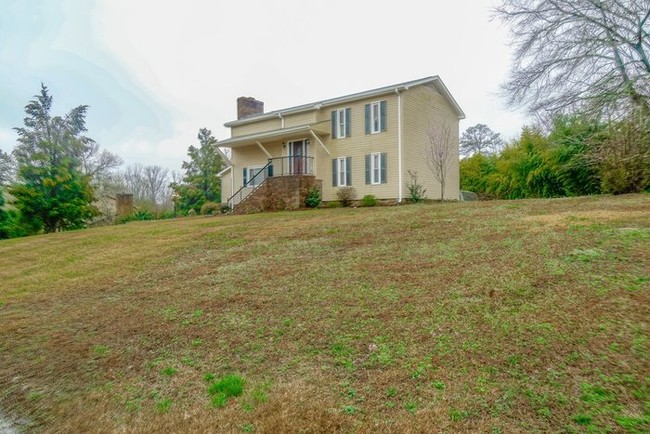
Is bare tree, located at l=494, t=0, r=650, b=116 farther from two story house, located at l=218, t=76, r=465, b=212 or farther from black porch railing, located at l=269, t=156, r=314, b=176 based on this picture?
black porch railing, located at l=269, t=156, r=314, b=176

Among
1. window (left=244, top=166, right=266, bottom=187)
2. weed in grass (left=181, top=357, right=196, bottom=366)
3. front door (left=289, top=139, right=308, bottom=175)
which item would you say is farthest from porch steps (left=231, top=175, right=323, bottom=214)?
weed in grass (left=181, top=357, right=196, bottom=366)

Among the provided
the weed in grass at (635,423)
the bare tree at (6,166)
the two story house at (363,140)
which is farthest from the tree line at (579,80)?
the bare tree at (6,166)

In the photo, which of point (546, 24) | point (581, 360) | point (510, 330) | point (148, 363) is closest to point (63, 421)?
point (148, 363)

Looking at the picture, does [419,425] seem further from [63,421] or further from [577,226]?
[577,226]

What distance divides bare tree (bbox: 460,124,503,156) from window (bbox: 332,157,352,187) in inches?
1122

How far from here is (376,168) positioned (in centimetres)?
1714

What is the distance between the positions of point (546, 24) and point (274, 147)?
13313 millimetres

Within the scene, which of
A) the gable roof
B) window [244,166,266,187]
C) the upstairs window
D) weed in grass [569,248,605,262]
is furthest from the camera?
→ window [244,166,266,187]

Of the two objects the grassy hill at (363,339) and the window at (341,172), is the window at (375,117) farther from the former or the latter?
the grassy hill at (363,339)

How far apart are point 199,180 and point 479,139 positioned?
2996 centimetres

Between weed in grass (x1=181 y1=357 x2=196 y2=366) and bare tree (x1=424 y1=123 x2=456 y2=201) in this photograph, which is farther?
bare tree (x1=424 y1=123 x2=456 y2=201)

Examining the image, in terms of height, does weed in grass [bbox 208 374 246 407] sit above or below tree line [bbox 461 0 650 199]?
below

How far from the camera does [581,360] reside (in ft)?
9.93

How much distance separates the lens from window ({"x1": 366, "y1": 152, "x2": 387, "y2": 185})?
16.9 metres
